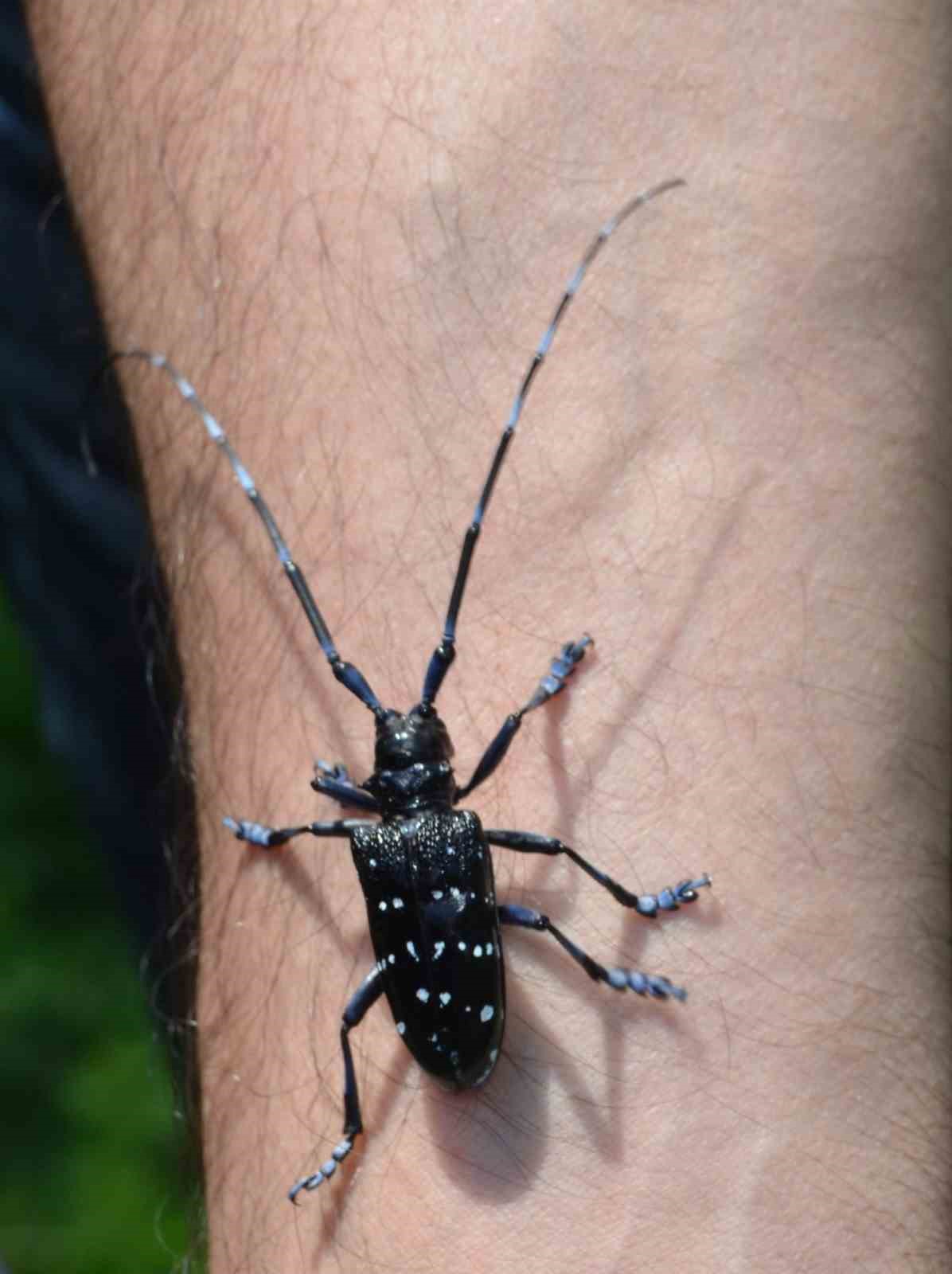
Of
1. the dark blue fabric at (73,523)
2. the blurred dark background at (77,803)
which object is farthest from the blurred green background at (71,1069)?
the dark blue fabric at (73,523)

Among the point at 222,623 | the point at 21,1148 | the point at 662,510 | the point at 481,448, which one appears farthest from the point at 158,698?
the point at 21,1148

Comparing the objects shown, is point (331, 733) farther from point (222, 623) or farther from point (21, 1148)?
point (21, 1148)

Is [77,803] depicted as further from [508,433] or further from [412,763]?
[508,433]

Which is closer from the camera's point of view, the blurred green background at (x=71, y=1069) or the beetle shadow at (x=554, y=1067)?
the beetle shadow at (x=554, y=1067)

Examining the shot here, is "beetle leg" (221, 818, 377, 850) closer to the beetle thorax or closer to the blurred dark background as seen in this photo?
the beetle thorax

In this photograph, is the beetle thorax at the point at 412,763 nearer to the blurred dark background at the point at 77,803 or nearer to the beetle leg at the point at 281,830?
the beetle leg at the point at 281,830


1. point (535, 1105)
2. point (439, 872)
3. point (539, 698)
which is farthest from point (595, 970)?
point (539, 698)
